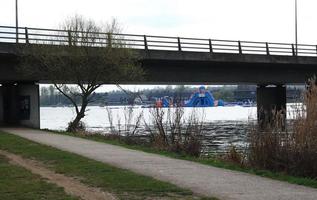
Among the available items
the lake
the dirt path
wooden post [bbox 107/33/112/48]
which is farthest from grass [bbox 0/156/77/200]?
wooden post [bbox 107/33/112/48]

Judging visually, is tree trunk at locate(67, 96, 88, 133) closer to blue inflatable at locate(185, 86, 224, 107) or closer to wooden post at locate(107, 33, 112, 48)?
wooden post at locate(107, 33, 112, 48)

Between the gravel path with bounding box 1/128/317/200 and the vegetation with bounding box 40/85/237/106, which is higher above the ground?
the vegetation with bounding box 40/85/237/106

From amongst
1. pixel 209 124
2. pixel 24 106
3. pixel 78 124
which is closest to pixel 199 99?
pixel 78 124

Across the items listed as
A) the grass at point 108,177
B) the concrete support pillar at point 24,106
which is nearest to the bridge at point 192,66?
the concrete support pillar at point 24,106

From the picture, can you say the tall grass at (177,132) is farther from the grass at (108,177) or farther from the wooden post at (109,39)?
the wooden post at (109,39)

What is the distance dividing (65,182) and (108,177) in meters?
0.90

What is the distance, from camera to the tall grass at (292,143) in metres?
11.8

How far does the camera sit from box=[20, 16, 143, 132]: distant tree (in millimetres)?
32438

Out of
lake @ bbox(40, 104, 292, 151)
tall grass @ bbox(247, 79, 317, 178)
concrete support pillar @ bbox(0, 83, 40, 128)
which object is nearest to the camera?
tall grass @ bbox(247, 79, 317, 178)

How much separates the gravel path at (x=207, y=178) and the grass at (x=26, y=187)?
2.27m

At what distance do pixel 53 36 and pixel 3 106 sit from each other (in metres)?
8.54

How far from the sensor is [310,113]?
12.0 meters

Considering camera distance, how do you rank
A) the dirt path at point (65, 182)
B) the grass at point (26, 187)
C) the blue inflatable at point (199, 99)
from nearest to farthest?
the grass at point (26, 187), the dirt path at point (65, 182), the blue inflatable at point (199, 99)

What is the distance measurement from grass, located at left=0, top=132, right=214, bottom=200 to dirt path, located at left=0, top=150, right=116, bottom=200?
7.7 inches
